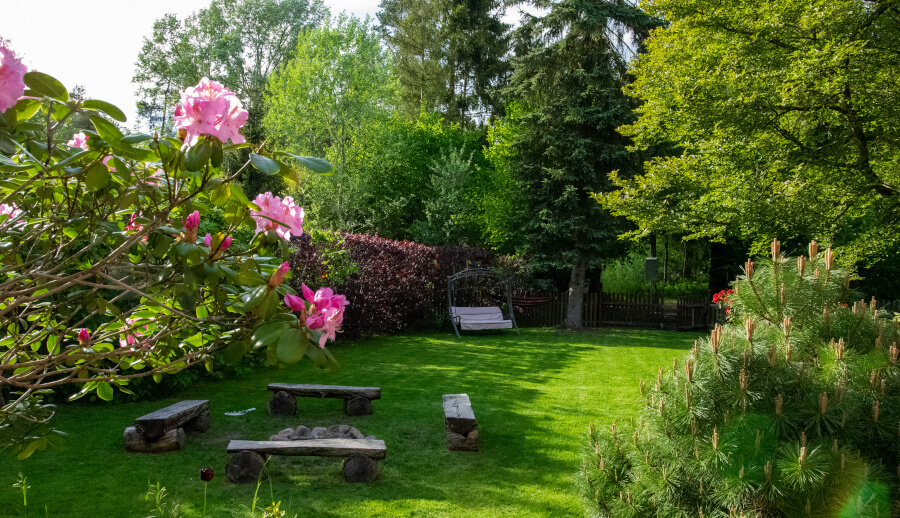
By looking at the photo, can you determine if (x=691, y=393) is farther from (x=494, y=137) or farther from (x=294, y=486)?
(x=494, y=137)

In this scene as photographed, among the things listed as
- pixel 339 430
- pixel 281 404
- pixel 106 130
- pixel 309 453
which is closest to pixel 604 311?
pixel 281 404

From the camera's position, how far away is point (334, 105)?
22.3m

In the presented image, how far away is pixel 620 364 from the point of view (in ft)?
33.4

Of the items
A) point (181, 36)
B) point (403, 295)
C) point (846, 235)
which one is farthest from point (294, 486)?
point (181, 36)

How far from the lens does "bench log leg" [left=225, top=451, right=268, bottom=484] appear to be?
441 centimetres

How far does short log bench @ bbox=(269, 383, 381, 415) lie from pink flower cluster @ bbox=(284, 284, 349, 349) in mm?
5019

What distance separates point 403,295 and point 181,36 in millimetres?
26319

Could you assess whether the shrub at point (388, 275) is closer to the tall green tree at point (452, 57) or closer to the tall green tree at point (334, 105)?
the tall green tree at point (334, 105)

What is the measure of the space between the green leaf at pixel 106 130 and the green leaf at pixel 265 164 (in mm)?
321

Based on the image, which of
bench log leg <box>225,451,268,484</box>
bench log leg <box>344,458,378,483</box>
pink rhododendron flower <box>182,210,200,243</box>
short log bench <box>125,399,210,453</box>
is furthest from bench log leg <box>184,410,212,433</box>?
pink rhododendron flower <box>182,210,200,243</box>

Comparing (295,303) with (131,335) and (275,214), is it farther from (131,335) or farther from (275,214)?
(131,335)

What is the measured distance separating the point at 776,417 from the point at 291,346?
2.23 metres

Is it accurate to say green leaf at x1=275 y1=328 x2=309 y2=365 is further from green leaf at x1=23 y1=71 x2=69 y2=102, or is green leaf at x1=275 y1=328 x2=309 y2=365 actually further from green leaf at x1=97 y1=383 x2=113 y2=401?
green leaf at x1=97 y1=383 x2=113 y2=401

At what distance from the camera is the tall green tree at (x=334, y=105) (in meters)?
21.7
